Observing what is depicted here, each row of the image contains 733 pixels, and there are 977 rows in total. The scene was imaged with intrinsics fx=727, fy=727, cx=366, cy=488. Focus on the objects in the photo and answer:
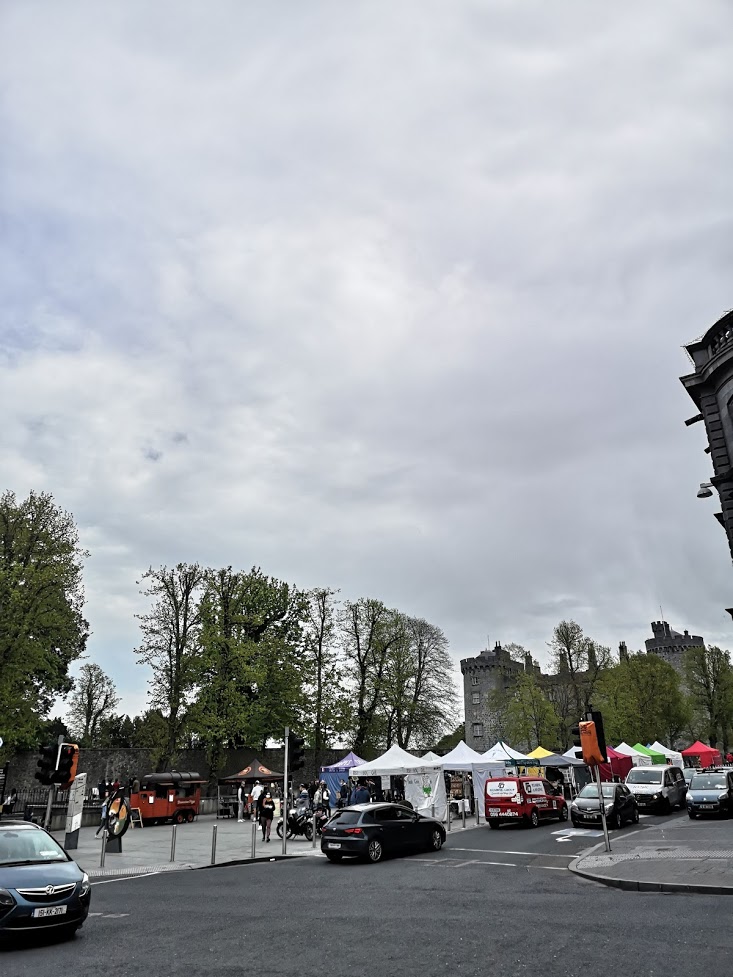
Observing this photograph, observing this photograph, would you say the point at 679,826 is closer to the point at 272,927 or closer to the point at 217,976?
the point at 272,927

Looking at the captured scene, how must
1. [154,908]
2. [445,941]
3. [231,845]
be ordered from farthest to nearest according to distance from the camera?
[231,845] < [154,908] < [445,941]

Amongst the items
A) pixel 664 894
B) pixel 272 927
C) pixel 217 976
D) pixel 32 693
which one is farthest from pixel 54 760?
pixel 32 693

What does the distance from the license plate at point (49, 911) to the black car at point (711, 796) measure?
85.2 ft

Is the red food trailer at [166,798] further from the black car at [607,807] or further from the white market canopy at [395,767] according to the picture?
the black car at [607,807]

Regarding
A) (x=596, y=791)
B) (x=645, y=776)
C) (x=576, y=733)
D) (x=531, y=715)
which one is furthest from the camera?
(x=531, y=715)

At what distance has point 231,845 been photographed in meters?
23.2

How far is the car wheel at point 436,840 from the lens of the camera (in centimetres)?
2122

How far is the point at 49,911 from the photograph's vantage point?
9.09 m

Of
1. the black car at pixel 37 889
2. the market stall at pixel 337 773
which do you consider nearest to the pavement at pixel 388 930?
the black car at pixel 37 889

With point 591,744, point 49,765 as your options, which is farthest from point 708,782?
point 49,765

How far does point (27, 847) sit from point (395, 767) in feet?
73.6

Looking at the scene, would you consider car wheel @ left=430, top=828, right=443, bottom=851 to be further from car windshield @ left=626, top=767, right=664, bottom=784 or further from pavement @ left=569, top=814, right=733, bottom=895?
car windshield @ left=626, top=767, right=664, bottom=784

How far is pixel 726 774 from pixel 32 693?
100 feet

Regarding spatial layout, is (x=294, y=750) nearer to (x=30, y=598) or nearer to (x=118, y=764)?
(x=30, y=598)
